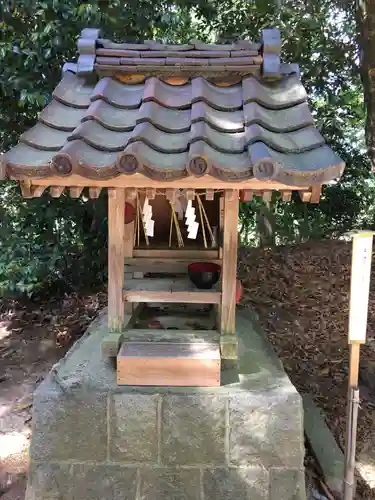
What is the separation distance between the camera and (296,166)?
2.11 m

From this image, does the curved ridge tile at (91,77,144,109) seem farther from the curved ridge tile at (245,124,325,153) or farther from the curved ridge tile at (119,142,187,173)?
the curved ridge tile at (245,124,325,153)

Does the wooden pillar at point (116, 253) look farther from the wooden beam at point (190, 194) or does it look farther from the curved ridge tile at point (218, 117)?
the curved ridge tile at point (218, 117)

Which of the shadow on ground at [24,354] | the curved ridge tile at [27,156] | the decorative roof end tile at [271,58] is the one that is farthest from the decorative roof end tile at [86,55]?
the shadow on ground at [24,354]

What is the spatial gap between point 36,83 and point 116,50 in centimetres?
245

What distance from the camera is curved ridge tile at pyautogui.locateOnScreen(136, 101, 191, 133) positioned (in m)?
2.37

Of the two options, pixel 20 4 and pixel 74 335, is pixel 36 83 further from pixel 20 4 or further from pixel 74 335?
pixel 74 335

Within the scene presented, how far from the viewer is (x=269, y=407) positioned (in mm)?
2705

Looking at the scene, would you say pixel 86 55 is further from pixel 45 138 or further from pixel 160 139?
pixel 160 139

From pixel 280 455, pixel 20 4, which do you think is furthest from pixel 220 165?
pixel 20 4

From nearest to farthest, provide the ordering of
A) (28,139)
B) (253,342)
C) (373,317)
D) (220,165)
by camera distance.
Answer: (220,165) < (28,139) < (253,342) < (373,317)

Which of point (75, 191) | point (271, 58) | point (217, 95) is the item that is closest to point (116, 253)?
point (75, 191)

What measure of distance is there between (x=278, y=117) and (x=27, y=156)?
1340 millimetres

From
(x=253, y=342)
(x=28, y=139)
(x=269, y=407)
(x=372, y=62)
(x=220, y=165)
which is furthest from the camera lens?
(x=372, y=62)

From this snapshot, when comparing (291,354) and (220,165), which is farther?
(291,354)
